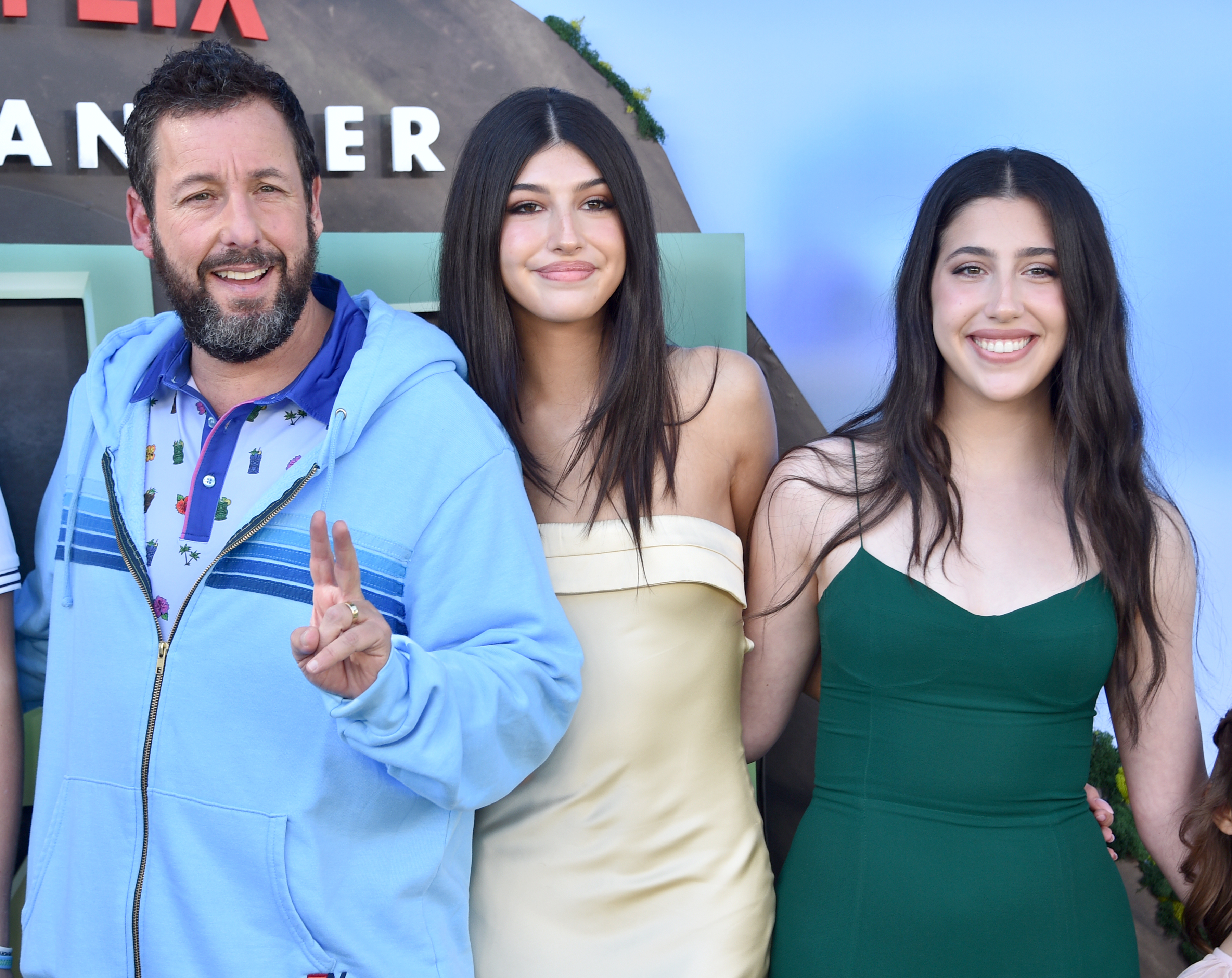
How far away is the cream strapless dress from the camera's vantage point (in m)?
1.79

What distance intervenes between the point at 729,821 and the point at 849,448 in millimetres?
694

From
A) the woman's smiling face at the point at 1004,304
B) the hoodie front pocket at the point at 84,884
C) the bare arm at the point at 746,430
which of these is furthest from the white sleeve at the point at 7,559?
the woman's smiling face at the point at 1004,304

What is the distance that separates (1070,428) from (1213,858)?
0.75 meters

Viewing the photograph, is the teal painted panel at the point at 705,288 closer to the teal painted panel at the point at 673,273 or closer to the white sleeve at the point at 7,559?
the teal painted panel at the point at 673,273

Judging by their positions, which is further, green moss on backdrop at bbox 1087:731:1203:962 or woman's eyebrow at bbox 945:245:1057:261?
green moss on backdrop at bbox 1087:731:1203:962

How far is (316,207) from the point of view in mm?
1846

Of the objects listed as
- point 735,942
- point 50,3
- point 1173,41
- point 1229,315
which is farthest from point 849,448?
point 50,3

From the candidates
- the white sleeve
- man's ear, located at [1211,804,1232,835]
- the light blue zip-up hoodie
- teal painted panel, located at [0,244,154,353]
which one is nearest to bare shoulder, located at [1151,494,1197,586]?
man's ear, located at [1211,804,1232,835]

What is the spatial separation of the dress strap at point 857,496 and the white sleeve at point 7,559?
1.39 meters

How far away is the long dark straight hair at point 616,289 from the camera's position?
6.25 feet

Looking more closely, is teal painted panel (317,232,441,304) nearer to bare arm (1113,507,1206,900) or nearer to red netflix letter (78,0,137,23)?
red netflix letter (78,0,137,23)

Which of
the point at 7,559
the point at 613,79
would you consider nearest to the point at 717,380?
the point at 613,79

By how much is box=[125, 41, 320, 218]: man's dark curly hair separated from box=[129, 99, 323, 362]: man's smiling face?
0.01 m

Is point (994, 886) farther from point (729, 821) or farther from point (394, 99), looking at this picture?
point (394, 99)
